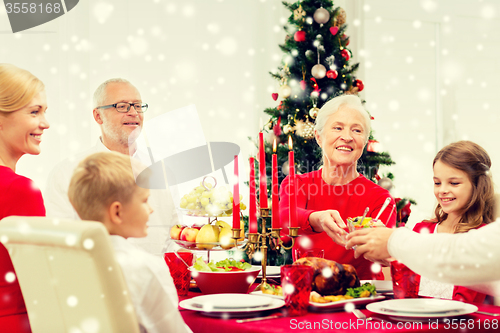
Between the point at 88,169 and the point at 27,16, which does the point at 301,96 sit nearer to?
the point at 27,16

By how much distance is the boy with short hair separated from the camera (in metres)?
1.07

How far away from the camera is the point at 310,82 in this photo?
347 centimetres

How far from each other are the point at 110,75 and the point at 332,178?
230cm

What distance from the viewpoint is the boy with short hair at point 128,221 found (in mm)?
1066

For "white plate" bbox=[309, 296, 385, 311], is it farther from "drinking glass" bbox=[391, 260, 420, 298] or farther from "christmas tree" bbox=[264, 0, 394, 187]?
"christmas tree" bbox=[264, 0, 394, 187]

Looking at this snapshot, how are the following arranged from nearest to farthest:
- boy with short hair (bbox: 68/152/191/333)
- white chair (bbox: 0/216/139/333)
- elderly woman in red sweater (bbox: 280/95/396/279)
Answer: white chair (bbox: 0/216/139/333)
boy with short hair (bbox: 68/152/191/333)
elderly woman in red sweater (bbox: 280/95/396/279)

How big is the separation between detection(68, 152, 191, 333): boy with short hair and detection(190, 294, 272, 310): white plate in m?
0.12

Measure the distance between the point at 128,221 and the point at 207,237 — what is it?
41cm

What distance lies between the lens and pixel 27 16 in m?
3.60

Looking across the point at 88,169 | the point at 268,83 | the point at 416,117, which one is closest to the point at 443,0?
the point at 416,117

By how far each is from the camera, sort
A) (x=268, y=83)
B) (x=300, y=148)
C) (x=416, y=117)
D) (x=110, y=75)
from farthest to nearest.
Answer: (x=416, y=117), (x=268, y=83), (x=110, y=75), (x=300, y=148)

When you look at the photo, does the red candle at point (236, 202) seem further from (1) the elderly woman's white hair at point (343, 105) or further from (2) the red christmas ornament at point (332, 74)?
(2) the red christmas ornament at point (332, 74)

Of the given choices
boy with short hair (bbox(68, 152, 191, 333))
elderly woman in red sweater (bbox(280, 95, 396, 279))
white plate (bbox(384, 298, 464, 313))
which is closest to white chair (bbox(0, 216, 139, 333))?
boy with short hair (bbox(68, 152, 191, 333))

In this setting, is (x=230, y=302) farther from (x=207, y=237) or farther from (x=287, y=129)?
(x=287, y=129)
